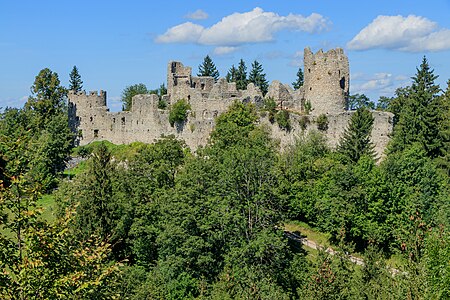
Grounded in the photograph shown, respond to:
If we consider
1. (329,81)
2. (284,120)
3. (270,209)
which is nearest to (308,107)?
(329,81)

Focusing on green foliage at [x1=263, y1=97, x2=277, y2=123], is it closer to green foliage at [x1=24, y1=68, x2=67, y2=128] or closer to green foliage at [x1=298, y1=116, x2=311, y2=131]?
green foliage at [x1=298, y1=116, x2=311, y2=131]

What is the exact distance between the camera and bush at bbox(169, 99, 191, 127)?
53.8 m

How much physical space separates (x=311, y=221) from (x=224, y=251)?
7351 mm

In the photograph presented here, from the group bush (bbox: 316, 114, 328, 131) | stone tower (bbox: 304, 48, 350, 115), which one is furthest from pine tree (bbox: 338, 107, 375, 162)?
stone tower (bbox: 304, 48, 350, 115)

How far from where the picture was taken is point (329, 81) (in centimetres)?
4750

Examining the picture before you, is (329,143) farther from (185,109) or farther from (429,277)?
(429,277)

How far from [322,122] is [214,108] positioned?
1098 centimetres


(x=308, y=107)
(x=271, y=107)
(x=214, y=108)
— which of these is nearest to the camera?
(x=308, y=107)

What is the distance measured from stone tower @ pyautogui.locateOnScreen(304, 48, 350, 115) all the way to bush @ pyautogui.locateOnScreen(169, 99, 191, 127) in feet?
36.1

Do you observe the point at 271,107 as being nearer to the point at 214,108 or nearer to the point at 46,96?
the point at 214,108

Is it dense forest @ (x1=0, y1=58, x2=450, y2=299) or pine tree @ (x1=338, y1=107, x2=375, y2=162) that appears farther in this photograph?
pine tree @ (x1=338, y1=107, x2=375, y2=162)

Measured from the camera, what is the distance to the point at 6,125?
221ft

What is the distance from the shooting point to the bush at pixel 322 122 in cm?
4447

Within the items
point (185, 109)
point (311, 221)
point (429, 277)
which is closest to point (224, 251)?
point (311, 221)
